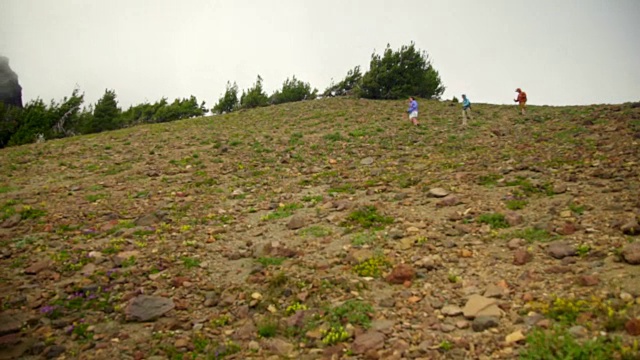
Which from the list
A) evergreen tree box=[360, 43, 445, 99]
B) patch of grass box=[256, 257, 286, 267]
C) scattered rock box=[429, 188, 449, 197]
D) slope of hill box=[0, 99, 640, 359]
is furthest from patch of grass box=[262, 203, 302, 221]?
evergreen tree box=[360, 43, 445, 99]

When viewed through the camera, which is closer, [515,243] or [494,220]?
[515,243]

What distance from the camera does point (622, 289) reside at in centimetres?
630

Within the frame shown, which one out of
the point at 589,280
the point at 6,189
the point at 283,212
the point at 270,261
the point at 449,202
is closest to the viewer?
the point at 589,280

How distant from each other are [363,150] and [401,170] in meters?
4.78

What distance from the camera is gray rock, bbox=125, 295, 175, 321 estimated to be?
7750 millimetres

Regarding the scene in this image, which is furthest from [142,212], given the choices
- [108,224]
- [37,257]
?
[37,257]

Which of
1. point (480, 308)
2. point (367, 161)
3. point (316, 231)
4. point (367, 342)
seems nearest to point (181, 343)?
point (367, 342)

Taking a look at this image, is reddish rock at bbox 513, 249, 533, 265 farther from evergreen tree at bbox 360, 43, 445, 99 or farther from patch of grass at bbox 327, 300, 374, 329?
evergreen tree at bbox 360, 43, 445, 99

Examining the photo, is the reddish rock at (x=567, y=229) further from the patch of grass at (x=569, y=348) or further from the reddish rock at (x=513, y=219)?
the patch of grass at (x=569, y=348)

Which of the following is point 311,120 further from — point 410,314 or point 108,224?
point 410,314

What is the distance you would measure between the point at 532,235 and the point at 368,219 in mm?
4541

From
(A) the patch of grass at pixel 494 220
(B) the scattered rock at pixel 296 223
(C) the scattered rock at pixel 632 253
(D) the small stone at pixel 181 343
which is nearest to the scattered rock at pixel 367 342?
(D) the small stone at pixel 181 343

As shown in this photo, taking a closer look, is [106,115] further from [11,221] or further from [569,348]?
[569,348]

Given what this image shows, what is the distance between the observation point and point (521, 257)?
317 inches
